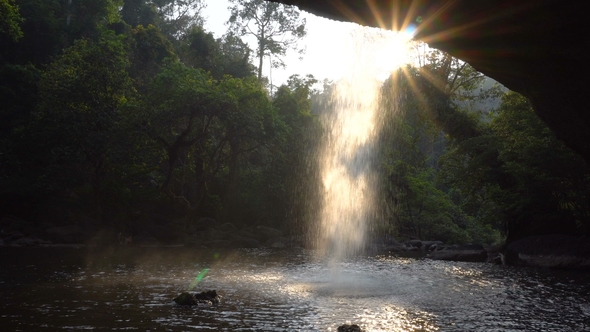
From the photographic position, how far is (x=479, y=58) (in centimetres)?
973

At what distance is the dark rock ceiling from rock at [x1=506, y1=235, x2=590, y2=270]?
1653cm

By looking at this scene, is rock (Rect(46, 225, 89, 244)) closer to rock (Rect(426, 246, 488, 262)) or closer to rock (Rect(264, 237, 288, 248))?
rock (Rect(264, 237, 288, 248))

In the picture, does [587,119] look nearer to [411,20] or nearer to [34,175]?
[411,20]

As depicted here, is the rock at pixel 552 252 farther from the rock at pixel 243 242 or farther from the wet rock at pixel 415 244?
the rock at pixel 243 242

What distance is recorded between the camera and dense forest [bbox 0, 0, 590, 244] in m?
31.2

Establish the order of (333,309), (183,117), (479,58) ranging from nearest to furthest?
1. (479,58)
2. (333,309)
3. (183,117)

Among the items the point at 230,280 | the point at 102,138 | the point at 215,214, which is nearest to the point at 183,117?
the point at 102,138

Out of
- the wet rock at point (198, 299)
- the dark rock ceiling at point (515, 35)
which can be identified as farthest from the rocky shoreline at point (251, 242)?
the wet rock at point (198, 299)

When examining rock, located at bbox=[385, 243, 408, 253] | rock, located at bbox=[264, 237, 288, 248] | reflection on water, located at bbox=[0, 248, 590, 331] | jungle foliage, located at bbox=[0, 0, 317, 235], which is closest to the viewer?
reflection on water, located at bbox=[0, 248, 590, 331]

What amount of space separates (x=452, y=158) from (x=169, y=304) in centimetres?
2999

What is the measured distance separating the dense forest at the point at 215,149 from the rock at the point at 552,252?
2.68 m

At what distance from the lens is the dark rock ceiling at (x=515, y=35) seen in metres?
7.42

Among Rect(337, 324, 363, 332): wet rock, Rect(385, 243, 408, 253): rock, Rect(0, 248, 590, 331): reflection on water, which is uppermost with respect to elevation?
Rect(337, 324, 363, 332): wet rock

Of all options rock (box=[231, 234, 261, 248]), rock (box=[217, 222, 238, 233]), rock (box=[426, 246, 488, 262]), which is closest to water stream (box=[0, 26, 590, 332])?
rock (box=[426, 246, 488, 262])
